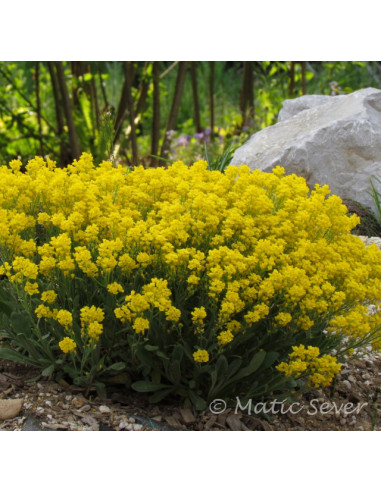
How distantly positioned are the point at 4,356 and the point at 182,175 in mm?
1181

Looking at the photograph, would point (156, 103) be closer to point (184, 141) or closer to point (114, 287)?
point (184, 141)

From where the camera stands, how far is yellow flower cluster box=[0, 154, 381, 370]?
2297 millimetres

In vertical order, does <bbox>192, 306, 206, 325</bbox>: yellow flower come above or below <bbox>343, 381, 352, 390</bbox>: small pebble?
above

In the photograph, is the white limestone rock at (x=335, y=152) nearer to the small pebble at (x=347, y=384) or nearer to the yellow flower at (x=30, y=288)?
the small pebble at (x=347, y=384)

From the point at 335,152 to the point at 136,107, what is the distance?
116 inches

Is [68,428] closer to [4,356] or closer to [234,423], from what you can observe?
[4,356]

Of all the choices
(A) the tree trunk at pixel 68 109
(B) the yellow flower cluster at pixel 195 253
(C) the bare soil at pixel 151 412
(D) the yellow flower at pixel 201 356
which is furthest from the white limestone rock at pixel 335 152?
(D) the yellow flower at pixel 201 356

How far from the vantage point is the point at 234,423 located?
249 centimetres

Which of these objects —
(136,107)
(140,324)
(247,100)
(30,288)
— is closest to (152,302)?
(140,324)

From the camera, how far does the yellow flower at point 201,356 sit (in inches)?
90.4

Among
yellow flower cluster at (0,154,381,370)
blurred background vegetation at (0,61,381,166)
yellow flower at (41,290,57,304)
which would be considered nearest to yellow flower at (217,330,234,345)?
yellow flower cluster at (0,154,381,370)

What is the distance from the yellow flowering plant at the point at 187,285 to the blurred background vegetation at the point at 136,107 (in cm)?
256

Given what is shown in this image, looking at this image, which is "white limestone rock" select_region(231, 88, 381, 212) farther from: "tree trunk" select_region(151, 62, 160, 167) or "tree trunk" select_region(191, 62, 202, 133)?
"tree trunk" select_region(191, 62, 202, 133)

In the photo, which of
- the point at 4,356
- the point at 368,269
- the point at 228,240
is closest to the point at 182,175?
the point at 228,240
